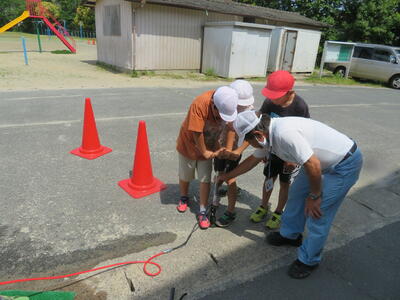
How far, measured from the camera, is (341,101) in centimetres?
1013

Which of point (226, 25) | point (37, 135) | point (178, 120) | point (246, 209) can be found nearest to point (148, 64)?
point (226, 25)

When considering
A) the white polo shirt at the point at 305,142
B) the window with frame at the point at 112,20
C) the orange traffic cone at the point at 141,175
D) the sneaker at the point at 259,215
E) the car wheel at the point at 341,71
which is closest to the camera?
the white polo shirt at the point at 305,142

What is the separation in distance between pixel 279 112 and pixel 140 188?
182 cm

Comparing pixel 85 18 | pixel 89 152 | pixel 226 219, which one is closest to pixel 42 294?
pixel 226 219

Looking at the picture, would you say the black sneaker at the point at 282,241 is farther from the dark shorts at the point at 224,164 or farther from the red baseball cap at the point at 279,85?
the red baseball cap at the point at 279,85

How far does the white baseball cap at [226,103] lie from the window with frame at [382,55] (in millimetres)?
16004

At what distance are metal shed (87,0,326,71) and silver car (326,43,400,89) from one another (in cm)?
600

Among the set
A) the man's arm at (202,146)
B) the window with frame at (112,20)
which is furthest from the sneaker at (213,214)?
the window with frame at (112,20)

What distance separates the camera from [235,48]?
13727mm

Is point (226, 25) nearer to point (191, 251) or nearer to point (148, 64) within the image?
point (148, 64)

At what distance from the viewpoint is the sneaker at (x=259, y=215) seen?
303 cm

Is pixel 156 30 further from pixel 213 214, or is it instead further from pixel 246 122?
pixel 246 122

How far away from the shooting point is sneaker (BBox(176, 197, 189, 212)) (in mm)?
3166

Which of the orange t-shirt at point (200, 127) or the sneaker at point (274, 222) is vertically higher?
the orange t-shirt at point (200, 127)
